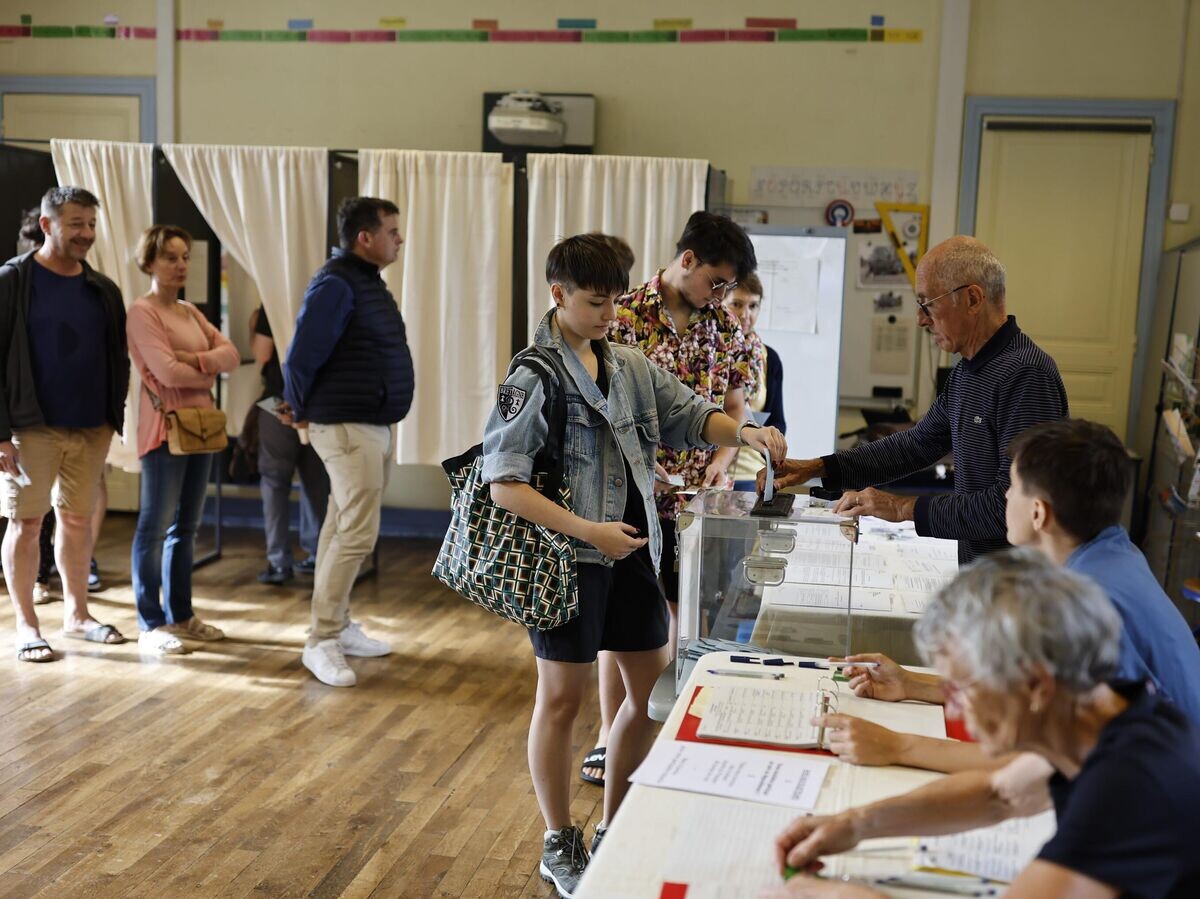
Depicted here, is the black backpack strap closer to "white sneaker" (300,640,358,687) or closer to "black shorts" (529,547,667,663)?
"black shorts" (529,547,667,663)

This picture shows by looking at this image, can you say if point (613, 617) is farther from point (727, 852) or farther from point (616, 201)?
point (616, 201)

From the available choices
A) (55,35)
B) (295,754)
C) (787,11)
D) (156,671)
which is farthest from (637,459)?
(55,35)

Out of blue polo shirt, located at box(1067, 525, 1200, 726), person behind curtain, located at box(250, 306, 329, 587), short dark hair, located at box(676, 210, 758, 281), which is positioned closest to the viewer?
blue polo shirt, located at box(1067, 525, 1200, 726)

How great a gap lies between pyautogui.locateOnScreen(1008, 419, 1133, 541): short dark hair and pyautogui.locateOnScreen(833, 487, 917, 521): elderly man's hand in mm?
747

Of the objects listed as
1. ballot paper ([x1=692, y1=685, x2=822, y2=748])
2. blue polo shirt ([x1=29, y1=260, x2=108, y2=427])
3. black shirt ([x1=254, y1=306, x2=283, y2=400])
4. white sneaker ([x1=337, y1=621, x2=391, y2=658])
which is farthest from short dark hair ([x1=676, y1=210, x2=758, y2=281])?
black shirt ([x1=254, y1=306, x2=283, y2=400])

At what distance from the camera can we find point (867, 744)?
1.62 metres

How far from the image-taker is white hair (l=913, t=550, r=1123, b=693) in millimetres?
1044

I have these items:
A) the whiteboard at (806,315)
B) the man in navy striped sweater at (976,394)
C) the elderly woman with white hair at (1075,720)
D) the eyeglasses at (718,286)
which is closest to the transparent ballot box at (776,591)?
the man in navy striped sweater at (976,394)

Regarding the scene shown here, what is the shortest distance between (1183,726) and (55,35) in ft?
22.5

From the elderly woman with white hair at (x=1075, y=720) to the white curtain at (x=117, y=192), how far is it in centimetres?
481

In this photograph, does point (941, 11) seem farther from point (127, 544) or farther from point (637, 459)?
point (127, 544)

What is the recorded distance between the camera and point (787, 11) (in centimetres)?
588

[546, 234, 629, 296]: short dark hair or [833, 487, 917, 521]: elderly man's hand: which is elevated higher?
[546, 234, 629, 296]: short dark hair

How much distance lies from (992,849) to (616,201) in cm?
404
